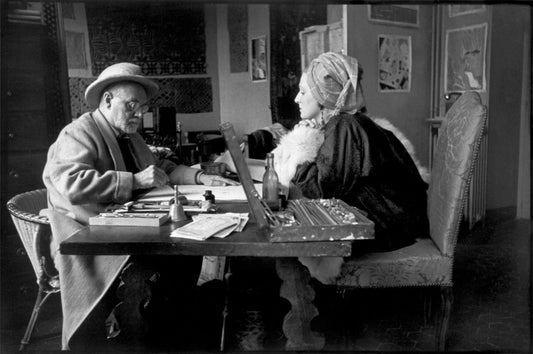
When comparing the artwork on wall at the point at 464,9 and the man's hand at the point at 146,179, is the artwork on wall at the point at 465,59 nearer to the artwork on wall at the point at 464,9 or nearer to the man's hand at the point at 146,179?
the artwork on wall at the point at 464,9

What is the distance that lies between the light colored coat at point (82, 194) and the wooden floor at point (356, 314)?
0.26m

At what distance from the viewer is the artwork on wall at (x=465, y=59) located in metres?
4.02

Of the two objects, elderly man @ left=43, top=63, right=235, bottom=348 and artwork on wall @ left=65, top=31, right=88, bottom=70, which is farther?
artwork on wall @ left=65, top=31, right=88, bottom=70

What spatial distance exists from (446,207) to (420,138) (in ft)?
7.64

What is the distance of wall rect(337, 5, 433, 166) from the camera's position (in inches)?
146

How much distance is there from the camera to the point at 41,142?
308 cm

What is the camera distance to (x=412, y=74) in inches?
155

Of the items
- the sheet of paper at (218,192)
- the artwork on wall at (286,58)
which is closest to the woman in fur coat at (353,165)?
the sheet of paper at (218,192)

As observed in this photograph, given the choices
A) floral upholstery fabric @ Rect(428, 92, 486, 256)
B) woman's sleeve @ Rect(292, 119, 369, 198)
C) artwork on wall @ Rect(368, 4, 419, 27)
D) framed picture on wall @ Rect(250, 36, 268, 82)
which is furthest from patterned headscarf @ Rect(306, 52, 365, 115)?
artwork on wall @ Rect(368, 4, 419, 27)

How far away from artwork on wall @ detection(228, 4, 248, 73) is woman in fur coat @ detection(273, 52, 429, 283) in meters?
0.93

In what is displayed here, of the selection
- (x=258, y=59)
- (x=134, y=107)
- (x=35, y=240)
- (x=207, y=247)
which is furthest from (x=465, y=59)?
(x=35, y=240)

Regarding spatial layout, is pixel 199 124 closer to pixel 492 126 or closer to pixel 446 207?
pixel 446 207

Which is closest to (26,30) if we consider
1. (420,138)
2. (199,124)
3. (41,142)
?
(41,142)

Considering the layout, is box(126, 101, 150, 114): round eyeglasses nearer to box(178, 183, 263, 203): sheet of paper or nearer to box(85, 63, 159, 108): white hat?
box(85, 63, 159, 108): white hat
